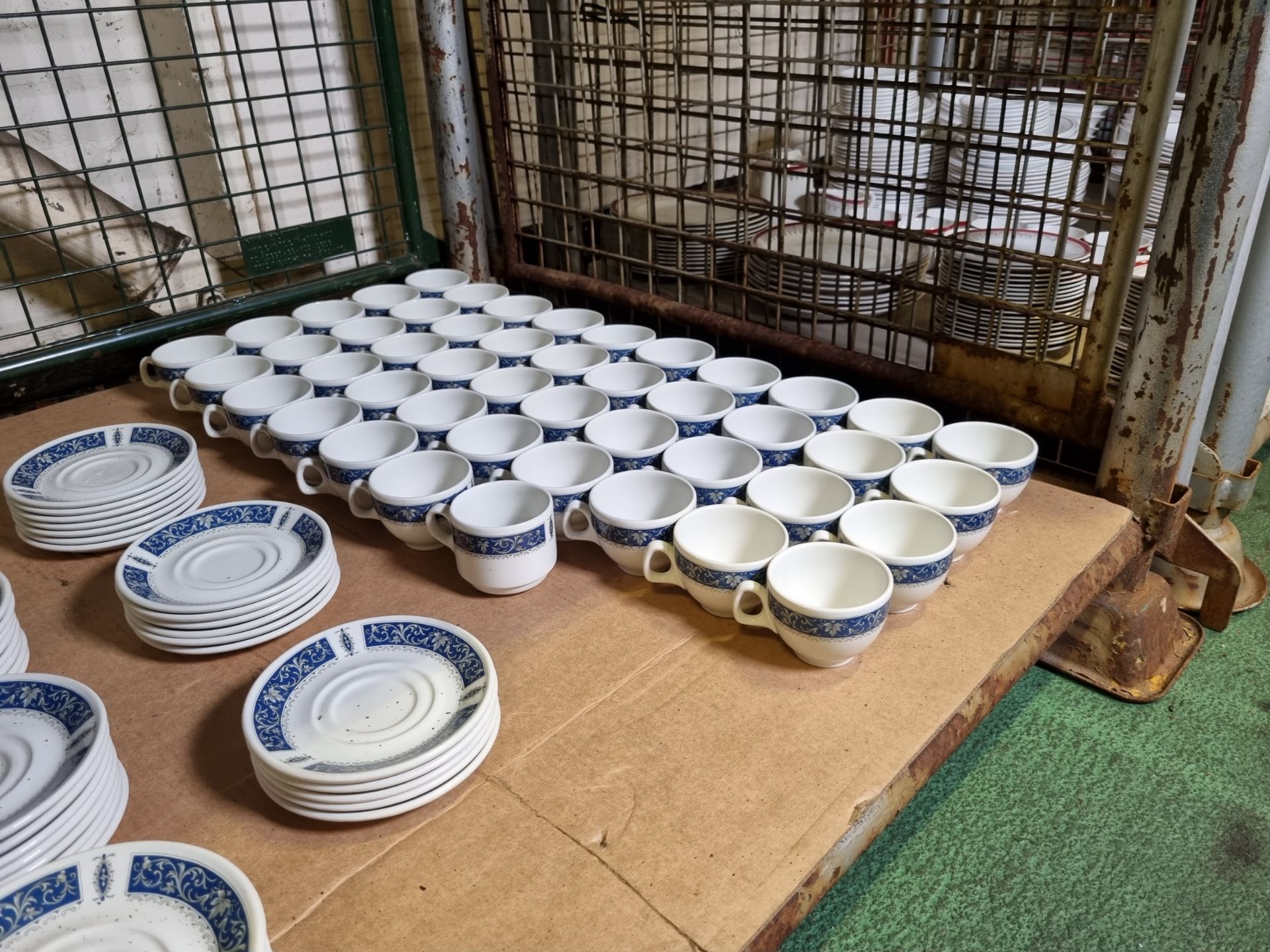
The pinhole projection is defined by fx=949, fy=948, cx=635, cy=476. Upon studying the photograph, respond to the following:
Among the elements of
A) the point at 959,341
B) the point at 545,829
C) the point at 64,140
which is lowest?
the point at 545,829

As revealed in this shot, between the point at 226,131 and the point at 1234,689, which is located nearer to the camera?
the point at 1234,689

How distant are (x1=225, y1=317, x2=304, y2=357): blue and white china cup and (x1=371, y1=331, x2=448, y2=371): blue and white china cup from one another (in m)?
0.20

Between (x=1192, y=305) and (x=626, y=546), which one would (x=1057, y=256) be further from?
(x=626, y=546)

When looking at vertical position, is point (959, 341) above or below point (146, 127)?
below

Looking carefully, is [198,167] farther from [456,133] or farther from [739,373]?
[739,373]

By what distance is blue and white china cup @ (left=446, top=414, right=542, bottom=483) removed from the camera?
1.40 meters

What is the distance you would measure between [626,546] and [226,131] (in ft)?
4.79

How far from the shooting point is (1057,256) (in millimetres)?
1268

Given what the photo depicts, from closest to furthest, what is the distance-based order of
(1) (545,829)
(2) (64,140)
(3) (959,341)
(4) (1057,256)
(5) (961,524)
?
(1) (545,829) → (5) (961,524) → (4) (1057,256) → (3) (959,341) → (2) (64,140)

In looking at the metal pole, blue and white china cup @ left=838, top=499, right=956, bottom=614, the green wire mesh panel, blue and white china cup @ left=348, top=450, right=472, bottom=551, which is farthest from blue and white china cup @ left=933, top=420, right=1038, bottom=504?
the green wire mesh panel

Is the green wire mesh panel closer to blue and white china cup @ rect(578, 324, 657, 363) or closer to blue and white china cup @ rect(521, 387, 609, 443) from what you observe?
blue and white china cup @ rect(578, 324, 657, 363)

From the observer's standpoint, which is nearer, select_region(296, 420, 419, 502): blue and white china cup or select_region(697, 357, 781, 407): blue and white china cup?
select_region(296, 420, 419, 502): blue and white china cup

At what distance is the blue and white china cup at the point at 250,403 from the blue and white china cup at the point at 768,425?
699mm

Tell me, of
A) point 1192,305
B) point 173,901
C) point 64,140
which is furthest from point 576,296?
point 173,901
